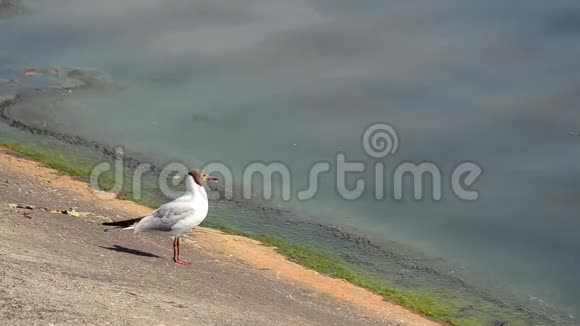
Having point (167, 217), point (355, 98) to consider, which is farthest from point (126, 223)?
point (355, 98)

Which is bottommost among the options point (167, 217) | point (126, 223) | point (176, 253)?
point (176, 253)

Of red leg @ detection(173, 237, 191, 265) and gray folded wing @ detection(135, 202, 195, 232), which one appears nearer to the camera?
gray folded wing @ detection(135, 202, 195, 232)

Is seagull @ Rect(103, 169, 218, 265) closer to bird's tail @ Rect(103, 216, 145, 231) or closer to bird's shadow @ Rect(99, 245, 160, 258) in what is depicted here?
bird's tail @ Rect(103, 216, 145, 231)

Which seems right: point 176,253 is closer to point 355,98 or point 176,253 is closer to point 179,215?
point 179,215

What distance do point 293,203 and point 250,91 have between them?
6.37 meters

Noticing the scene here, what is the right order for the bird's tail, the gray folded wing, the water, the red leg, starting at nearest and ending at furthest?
1. the gray folded wing
2. the bird's tail
3. the red leg
4. the water

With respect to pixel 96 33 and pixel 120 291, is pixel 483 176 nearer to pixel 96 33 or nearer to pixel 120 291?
pixel 120 291

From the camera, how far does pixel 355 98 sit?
25219mm

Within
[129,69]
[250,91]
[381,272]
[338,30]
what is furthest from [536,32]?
[381,272]

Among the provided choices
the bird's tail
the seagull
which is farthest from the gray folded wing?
the bird's tail

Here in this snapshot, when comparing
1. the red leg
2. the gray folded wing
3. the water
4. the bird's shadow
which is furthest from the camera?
the water

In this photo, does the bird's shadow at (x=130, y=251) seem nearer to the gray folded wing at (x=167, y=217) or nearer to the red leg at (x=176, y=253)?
the red leg at (x=176, y=253)

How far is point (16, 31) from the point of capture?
99.0 ft

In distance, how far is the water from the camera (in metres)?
19.4
